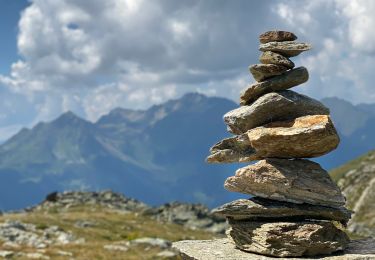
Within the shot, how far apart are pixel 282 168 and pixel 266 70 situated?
4.22 m

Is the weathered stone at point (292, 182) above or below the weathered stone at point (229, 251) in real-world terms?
above

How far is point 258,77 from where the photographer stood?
69.7ft

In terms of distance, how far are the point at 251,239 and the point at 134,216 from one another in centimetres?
9958

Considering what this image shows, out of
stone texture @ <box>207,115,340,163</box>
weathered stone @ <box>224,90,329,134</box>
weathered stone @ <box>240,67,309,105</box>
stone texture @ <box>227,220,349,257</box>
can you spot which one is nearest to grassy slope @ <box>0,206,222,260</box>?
stone texture @ <box>207,115,340,163</box>

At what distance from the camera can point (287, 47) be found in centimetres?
2044

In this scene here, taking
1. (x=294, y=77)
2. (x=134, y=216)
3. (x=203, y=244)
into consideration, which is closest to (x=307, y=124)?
(x=294, y=77)

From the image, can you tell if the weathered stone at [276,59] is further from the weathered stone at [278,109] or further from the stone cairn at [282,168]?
the weathered stone at [278,109]

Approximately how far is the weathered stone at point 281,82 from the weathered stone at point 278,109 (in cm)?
33

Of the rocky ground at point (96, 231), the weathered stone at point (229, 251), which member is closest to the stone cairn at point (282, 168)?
the weathered stone at point (229, 251)

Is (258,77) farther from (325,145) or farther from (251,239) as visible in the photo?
(251,239)

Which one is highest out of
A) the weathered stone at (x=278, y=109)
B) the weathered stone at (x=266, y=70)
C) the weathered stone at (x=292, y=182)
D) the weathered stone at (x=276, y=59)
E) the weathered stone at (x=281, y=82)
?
the weathered stone at (x=276, y=59)

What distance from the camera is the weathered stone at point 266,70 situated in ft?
67.9

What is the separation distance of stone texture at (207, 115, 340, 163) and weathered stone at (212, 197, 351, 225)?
6.64 feet

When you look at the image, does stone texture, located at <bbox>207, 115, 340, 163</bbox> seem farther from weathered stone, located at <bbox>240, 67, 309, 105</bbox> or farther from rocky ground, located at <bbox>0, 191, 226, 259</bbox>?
rocky ground, located at <bbox>0, 191, 226, 259</bbox>
